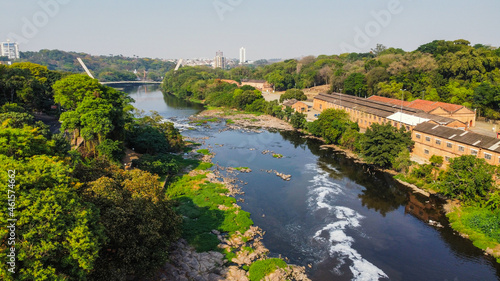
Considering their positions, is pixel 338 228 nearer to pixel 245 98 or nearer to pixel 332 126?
pixel 332 126

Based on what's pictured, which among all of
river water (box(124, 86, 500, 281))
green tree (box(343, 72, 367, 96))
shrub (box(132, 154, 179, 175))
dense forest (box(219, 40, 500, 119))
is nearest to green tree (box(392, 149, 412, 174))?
river water (box(124, 86, 500, 281))

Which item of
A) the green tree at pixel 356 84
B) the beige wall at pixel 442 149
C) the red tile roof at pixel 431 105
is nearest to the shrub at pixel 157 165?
the beige wall at pixel 442 149

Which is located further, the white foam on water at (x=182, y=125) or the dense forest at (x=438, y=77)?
the white foam on water at (x=182, y=125)

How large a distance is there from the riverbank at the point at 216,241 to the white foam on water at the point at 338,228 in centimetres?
234

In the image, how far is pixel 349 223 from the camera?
16.7 meters

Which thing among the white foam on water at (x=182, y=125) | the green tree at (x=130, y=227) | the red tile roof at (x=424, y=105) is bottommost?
the white foam on water at (x=182, y=125)

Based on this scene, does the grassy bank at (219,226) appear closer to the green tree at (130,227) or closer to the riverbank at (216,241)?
the riverbank at (216,241)

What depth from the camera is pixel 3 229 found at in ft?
23.8

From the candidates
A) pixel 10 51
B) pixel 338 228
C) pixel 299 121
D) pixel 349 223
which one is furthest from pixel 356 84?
pixel 10 51

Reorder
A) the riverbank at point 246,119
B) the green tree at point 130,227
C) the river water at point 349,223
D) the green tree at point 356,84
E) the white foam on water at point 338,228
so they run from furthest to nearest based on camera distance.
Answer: the green tree at point 356,84
the riverbank at point 246,119
the river water at point 349,223
the white foam on water at point 338,228
the green tree at point 130,227

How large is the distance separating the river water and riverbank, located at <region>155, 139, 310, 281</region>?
795 mm

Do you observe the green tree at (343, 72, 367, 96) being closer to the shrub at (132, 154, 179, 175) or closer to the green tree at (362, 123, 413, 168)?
the green tree at (362, 123, 413, 168)

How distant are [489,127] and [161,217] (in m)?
30.7

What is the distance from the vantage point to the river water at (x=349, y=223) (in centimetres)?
1320
